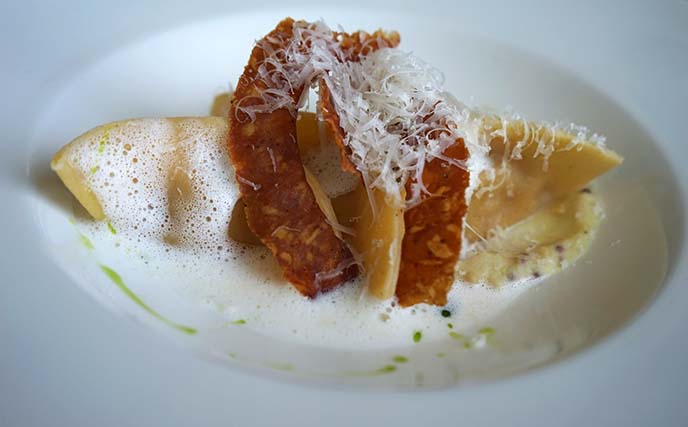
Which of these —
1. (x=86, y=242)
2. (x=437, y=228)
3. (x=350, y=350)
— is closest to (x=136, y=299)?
(x=86, y=242)

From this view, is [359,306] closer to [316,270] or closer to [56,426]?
[316,270]

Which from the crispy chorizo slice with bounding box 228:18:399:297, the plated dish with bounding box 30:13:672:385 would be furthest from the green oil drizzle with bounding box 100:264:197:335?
the crispy chorizo slice with bounding box 228:18:399:297

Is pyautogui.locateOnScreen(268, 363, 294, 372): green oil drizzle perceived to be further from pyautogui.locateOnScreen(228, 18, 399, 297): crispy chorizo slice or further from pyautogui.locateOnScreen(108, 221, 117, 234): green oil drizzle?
pyautogui.locateOnScreen(108, 221, 117, 234): green oil drizzle

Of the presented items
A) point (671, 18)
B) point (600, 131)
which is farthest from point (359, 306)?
point (671, 18)

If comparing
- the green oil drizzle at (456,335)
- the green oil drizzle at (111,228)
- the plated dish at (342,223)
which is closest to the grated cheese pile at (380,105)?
the plated dish at (342,223)

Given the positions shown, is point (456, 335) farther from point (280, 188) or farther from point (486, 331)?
point (280, 188)

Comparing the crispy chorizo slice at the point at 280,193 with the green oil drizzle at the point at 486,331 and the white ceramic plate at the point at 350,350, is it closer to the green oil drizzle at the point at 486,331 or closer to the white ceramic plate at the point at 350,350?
the white ceramic plate at the point at 350,350

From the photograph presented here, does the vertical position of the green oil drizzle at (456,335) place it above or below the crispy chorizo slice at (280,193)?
below
